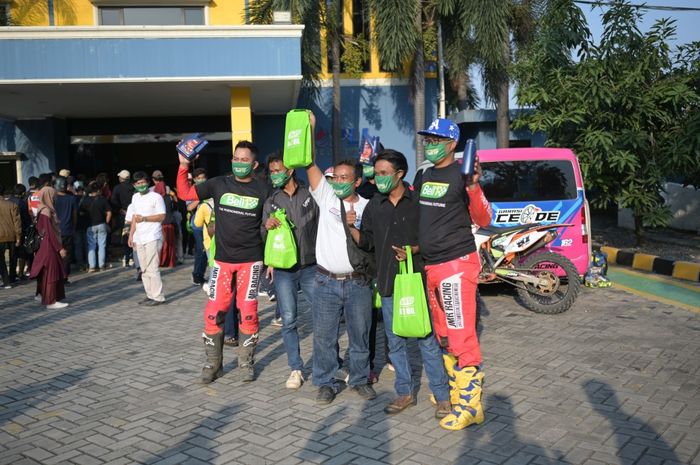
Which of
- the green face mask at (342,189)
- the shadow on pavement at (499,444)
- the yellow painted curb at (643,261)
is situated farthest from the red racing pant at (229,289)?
the yellow painted curb at (643,261)

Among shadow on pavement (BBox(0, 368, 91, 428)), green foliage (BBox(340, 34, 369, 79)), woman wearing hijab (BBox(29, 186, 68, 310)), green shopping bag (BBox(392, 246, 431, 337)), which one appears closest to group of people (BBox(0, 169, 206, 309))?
woman wearing hijab (BBox(29, 186, 68, 310))

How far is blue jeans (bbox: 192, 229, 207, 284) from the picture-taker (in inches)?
403

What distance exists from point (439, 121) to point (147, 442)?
3004mm

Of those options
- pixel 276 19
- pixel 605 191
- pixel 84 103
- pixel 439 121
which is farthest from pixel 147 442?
pixel 84 103

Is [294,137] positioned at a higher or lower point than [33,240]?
higher

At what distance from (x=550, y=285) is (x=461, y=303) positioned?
3986 millimetres

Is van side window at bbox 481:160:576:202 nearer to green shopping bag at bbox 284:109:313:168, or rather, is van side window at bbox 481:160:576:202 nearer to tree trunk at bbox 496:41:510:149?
green shopping bag at bbox 284:109:313:168

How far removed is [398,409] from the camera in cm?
486

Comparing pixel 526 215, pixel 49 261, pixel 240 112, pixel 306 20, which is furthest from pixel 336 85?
pixel 49 261

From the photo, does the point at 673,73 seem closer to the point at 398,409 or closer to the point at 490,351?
the point at 490,351

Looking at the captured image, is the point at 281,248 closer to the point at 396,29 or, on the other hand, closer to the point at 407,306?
the point at 407,306

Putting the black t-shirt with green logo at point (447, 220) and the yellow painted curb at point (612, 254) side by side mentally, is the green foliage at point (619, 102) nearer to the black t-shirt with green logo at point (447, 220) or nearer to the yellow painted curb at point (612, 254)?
the yellow painted curb at point (612, 254)

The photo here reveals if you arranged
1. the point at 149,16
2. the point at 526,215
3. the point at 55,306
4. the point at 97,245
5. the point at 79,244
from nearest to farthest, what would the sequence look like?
the point at 526,215 → the point at 55,306 → the point at 97,245 → the point at 79,244 → the point at 149,16

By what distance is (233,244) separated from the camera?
5680mm
